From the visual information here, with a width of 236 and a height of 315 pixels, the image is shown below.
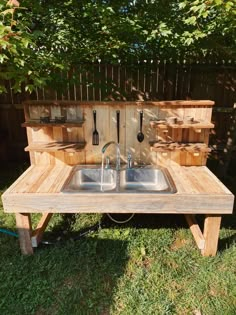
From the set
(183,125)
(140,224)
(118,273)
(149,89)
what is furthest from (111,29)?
(118,273)

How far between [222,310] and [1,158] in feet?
13.6

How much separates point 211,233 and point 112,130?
4.58 feet

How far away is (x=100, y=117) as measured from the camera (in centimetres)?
261

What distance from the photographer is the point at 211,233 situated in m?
2.17

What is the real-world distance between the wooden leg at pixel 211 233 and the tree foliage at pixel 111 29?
178 cm

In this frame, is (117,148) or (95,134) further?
(95,134)

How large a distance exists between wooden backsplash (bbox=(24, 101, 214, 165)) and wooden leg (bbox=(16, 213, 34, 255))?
711mm

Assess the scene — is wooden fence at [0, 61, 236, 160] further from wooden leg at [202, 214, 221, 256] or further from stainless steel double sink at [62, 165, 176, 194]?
wooden leg at [202, 214, 221, 256]

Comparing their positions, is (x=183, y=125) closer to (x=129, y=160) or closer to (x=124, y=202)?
(x=129, y=160)

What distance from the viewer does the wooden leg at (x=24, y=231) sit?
2.19m

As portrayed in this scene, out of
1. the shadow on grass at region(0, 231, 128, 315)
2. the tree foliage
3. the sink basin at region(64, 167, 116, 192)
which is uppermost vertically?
the tree foliage

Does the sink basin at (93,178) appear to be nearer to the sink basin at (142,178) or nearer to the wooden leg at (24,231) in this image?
the sink basin at (142,178)

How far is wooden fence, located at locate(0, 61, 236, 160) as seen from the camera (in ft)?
13.8

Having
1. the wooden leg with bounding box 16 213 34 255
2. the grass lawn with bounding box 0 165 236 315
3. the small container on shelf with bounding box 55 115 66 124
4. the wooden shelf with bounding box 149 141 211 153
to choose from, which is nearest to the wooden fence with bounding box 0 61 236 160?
the small container on shelf with bounding box 55 115 66 124
